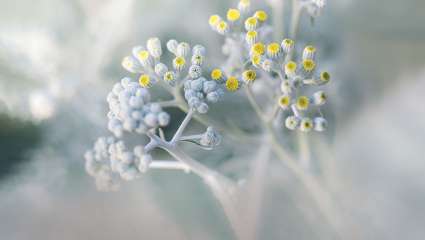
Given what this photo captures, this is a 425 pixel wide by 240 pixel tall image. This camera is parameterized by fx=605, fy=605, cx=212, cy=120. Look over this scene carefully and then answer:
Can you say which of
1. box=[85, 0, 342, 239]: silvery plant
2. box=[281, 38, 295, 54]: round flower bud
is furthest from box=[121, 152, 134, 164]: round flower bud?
box=[281, 38, 295, 54]: round flower bud

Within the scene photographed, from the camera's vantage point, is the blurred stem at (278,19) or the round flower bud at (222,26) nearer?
the round flower bud at (222,26)

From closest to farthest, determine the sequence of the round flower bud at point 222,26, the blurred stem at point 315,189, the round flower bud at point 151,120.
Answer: the round flower bud at point 151,120 → the round flower bud at point 222,26 → the blurred stem at point 315,189

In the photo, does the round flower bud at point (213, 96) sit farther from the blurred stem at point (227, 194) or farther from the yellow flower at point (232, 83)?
the blurred stem at point (227, 194)

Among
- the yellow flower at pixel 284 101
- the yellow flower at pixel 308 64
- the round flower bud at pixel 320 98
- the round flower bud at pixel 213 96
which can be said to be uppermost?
the round flower bud at pixel 213 96

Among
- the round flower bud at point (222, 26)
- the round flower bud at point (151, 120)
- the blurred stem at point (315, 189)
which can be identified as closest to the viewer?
the round flower bud at point (151, 120)

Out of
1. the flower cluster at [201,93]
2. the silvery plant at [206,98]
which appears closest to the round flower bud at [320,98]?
the silvery plant at [206,98]
